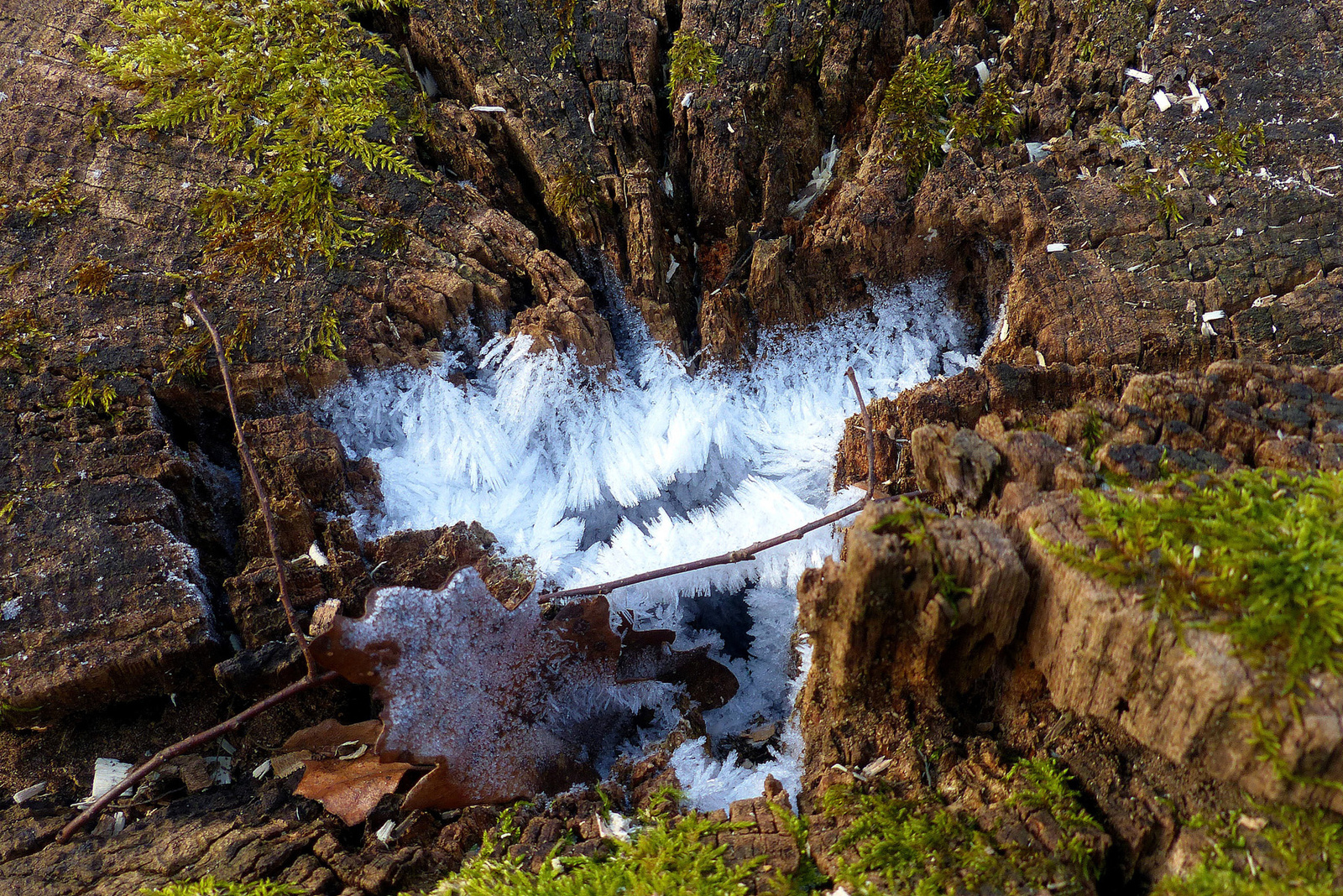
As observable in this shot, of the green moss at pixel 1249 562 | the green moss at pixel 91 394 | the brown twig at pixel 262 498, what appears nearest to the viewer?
the green moss at pixel 1249 562

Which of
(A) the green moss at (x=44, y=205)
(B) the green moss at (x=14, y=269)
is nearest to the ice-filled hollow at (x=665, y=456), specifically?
(B) the green moss at (x=14, y=269)

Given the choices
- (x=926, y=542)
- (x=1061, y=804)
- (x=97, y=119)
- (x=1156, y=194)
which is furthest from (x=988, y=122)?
(x=97, y=119)

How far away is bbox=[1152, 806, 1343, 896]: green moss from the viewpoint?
1604 millimetres

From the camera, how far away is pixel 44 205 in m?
3.51

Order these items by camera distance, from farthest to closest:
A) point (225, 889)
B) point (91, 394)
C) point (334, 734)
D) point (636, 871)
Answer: point (91, 394) → point (334, 734) → point (225, 889) → point (636, 871)

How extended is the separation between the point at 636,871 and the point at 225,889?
1.24 m

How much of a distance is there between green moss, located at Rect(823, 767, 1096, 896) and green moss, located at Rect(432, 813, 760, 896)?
0.94 feet

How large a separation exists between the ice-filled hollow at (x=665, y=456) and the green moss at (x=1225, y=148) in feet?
4.05

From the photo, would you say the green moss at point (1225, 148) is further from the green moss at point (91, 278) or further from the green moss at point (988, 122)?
the green moss at point (91, 278)

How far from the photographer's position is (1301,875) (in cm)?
161

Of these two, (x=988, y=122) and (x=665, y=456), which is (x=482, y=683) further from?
(x=988, y=122)

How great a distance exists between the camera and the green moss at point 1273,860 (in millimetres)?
1604

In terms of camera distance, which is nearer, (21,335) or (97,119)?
(21,335)

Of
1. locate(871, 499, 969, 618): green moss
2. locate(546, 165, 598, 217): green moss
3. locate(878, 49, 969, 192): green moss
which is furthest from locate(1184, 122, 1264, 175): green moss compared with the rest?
locate(546, 165, 598, 217): green moss
